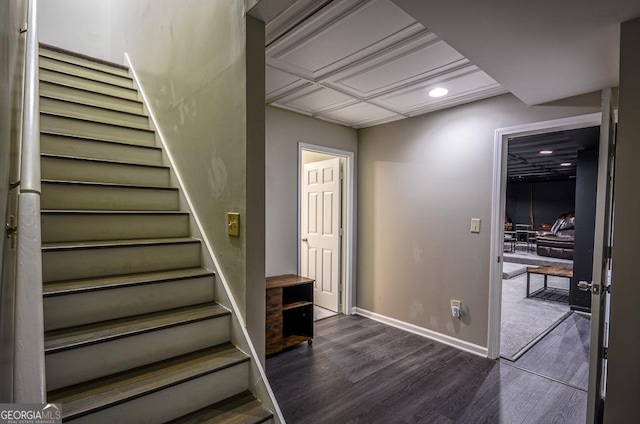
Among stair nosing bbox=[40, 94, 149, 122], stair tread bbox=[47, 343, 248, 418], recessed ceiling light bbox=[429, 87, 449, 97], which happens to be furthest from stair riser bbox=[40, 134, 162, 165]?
recessed ceiling light bbox=[429, 87, 449, 97]

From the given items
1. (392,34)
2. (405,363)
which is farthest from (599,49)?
(405,363)

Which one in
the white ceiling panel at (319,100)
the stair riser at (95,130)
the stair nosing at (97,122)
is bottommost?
the stair riser at (95,130)

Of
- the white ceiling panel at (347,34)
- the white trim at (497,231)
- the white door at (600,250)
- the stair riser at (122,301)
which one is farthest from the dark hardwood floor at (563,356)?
the white ceiling panel at (347,34)

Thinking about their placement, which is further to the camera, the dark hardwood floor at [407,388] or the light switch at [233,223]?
the dark hardwood floor at [407,388]

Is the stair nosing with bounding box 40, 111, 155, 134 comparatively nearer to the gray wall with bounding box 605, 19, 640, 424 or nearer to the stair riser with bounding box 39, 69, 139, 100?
the stair riser with bounding box 39, 69, 139, 100

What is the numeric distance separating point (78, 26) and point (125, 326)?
4.18 m

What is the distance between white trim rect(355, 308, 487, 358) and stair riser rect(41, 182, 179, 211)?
9.12ft

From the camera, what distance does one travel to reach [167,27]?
100 inches

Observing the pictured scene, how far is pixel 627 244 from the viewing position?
58.9 inches

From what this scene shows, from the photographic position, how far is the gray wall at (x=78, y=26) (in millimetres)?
3760

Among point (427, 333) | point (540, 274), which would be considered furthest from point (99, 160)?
point (540, 274)

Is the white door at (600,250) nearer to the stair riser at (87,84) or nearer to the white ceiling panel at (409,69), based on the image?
the white ceiling panel at (409,69)

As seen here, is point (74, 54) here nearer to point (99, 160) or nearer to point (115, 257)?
point (99, 160)

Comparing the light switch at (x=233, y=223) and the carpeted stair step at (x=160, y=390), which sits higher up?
the light switch at (x=233, y=223)
